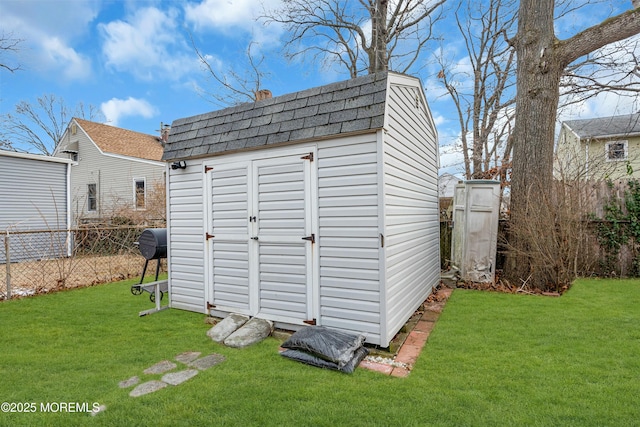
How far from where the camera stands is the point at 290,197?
3.71 metres

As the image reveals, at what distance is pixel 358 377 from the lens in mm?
2711

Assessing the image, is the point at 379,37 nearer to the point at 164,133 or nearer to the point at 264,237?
the point at 264,237

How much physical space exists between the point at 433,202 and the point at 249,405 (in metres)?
4.75

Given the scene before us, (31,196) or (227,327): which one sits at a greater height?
(31,196)

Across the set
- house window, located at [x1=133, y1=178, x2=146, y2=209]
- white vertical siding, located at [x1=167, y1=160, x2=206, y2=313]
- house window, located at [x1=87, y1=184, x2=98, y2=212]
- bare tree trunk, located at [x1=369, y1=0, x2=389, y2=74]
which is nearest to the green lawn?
white vertical siding, located at [x1=167, y1=160, x2=206, y2=313]

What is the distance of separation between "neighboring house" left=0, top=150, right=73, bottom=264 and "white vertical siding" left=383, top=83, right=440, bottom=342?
398 inches

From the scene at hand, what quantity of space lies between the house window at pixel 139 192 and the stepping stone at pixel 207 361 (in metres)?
13.0

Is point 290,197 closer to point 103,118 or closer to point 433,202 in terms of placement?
point 433,202

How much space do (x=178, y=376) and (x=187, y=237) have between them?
2208 mm

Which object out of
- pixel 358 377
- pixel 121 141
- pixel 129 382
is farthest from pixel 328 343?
pixel 121 141

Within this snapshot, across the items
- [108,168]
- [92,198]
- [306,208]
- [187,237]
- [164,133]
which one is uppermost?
[164,133]

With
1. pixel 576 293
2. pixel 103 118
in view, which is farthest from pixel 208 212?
pixel 103 118

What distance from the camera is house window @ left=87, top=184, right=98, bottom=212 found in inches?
625

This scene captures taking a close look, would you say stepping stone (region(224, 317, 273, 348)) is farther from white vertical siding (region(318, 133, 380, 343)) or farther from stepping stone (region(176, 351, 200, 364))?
white vertical siding (region(318, 133, 380, 343))
